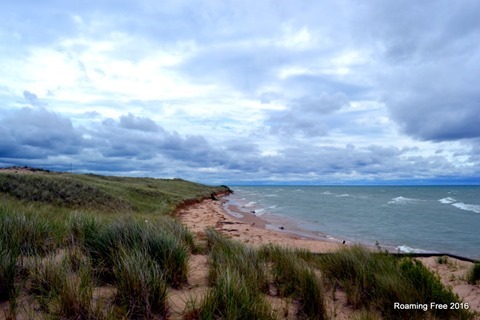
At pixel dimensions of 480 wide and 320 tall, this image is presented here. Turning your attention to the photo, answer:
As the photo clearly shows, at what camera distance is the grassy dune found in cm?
431

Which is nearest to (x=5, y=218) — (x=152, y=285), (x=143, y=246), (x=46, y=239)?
(x=46, y=239)

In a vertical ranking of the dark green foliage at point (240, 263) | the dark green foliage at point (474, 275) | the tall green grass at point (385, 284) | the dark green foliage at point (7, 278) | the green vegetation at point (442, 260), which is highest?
the dark green foliage at point (7, 278)

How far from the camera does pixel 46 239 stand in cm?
629

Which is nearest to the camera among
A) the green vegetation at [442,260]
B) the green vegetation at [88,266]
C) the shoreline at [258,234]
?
the green vegetation at [88,266]

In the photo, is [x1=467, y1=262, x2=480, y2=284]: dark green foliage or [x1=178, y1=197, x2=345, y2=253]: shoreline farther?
[x1=178, y1=197, x2=345, y2=253]: shoreline

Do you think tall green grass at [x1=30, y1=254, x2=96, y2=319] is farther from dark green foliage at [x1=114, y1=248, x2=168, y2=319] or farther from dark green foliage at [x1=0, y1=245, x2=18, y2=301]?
dark green foliage at [x1=114, y1=248, x2=168, y2=319]

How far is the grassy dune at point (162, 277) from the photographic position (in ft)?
14.1

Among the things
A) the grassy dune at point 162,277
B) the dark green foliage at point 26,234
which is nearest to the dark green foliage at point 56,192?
the dark green foliage at point 26,234

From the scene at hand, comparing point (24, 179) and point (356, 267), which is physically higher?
point (24, 179)

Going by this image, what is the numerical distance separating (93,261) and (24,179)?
57.8ft

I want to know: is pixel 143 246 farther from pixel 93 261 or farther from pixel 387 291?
pixel 387 291

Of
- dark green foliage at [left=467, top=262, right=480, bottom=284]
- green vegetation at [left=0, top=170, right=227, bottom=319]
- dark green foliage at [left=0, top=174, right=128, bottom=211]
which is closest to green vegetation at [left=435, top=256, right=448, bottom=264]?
dark green foliage at [left=467, top=262, right=480, bottom=284]

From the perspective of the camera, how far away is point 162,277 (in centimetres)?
498

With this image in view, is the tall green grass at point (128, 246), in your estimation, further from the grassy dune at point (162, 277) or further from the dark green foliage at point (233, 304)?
the dark green foliage at point (233, 304)
